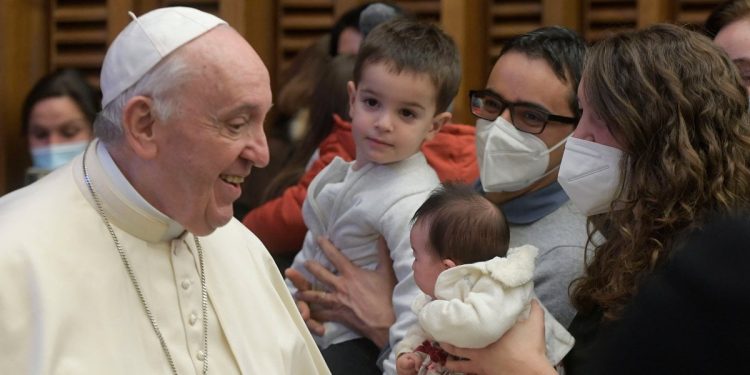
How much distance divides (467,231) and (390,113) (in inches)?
26.7

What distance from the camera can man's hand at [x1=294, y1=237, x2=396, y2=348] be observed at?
3.34 metres

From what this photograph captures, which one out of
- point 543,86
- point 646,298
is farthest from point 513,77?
point 646,298

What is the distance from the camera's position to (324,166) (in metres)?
3.83

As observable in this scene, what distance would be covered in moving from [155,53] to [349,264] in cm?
108

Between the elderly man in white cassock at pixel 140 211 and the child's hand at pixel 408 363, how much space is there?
1.09 feet

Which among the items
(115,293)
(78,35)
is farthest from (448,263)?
(78,35)

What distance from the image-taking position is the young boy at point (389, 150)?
3.26 meters

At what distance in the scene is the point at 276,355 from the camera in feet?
9.20

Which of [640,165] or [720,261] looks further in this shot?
[640,165]

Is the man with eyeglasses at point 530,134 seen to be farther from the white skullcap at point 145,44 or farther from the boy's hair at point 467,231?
the white skullcap at point 145,44

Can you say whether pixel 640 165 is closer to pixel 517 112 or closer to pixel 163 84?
pixel 517 112

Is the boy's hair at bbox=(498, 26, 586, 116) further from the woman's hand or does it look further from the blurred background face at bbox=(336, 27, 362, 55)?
the blurred background face at bbox=(336, 27, 362, 55)

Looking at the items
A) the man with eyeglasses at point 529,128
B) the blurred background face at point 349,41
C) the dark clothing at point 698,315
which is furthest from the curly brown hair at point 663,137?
the blurred background face at point 349,41

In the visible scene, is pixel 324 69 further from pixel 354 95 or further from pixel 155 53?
pixel 155 53
